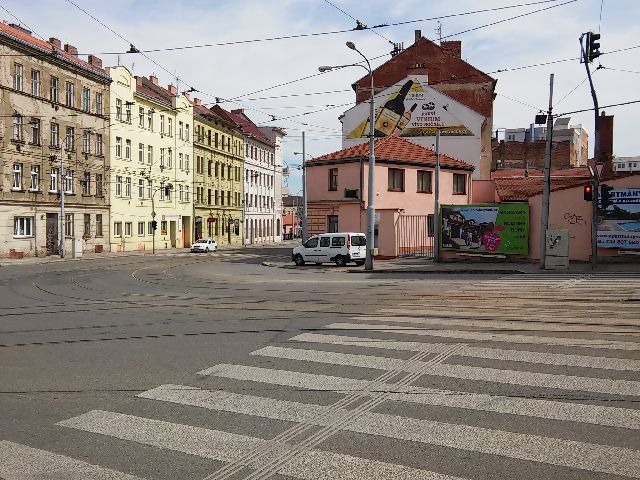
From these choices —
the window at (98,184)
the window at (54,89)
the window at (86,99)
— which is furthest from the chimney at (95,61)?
the window at (98,184)

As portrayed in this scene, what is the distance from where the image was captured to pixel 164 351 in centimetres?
913

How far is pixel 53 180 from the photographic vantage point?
43.8m

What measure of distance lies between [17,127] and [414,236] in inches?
1032

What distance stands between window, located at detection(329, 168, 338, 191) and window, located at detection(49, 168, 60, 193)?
1970 centimetres

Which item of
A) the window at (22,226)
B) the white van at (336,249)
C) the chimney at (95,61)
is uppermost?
the chimney at (95,61)

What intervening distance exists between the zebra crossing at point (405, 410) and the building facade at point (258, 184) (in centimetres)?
6865

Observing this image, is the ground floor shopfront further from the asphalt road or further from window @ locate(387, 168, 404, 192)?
the asphalt road

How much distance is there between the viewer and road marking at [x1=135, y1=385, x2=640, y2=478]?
4777 mm

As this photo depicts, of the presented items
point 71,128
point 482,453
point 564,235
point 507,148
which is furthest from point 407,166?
A: point 507,148

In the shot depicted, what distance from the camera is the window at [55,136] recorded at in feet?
143

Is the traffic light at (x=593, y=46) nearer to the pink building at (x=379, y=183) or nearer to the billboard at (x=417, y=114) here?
the pink building at (x=379, y=183)

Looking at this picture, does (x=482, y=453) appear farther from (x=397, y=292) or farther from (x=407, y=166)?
(x=407, y=166)

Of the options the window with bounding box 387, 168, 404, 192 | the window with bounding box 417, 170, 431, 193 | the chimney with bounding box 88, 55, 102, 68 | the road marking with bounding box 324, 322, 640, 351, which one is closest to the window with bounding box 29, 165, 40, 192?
the chimney with bounding box 88, 55, 102, 68

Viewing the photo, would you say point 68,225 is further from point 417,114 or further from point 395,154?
point 417,114
